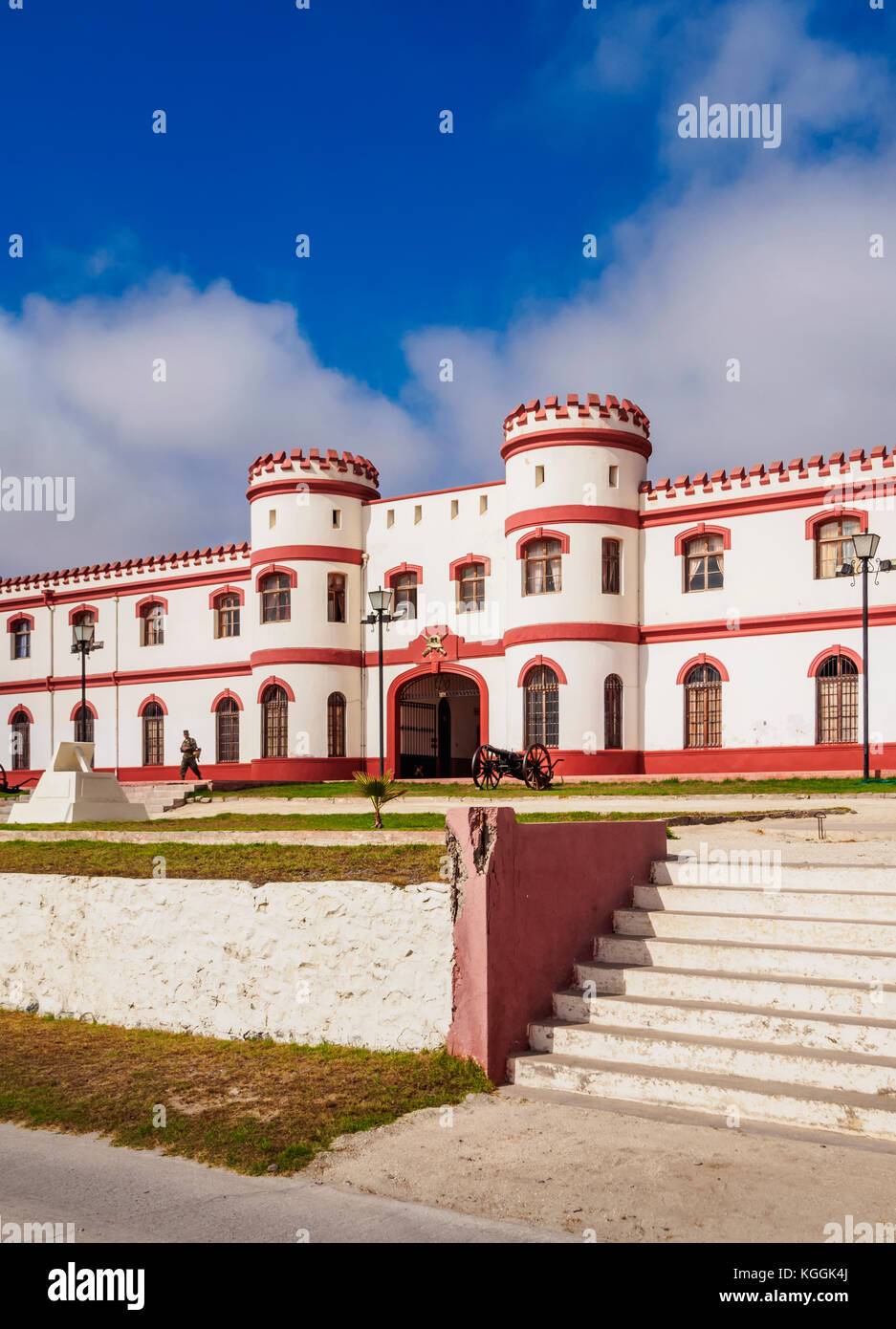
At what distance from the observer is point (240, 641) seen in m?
32.6

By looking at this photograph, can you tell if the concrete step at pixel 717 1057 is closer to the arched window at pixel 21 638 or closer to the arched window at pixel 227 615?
the arched window at pixel 227 615

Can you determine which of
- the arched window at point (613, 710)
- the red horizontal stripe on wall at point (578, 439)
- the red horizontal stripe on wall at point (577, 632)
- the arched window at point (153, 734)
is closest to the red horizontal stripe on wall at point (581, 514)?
the red horizontal stripe on wall at point (578, 439)

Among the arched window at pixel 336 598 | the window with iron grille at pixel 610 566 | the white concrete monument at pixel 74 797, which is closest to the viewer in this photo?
the white concrete monument at pixel 74 797

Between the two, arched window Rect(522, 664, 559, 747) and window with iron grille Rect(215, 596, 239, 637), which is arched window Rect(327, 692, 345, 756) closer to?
window with iron grille Rect(215, 596, 239, 637)

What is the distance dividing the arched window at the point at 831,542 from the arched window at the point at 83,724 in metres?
22.4

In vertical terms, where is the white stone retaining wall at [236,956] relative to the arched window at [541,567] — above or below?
below

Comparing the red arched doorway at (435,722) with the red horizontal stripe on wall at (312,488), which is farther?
the red horizontal stripe on wall at (312,488)

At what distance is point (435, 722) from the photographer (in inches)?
1248

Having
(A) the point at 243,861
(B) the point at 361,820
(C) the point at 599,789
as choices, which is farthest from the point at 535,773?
(A) the point at 243,861

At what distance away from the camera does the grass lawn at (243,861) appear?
24.1 feet
